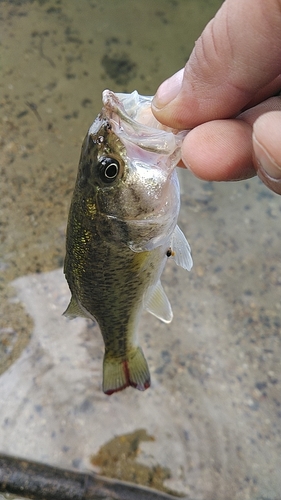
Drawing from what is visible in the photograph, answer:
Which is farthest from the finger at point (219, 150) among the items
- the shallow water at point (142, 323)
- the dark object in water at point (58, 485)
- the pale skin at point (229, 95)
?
the dark object in water at point (58, 485)

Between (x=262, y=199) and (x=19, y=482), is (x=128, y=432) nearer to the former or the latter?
(x=19, y=482)

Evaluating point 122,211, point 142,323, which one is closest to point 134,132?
point 122,211

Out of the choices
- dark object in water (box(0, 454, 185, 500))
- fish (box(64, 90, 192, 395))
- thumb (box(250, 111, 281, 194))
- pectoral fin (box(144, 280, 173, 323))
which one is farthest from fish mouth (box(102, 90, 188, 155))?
dark object in water (box(0, 454, 185, 500))

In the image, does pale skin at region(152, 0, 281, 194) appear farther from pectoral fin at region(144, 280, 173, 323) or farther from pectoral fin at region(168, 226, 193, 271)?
pectoral fin at region(144, 280, 173, 323)

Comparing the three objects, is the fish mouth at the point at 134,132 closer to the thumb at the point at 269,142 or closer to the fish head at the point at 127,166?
the fish head at the point at 127,166

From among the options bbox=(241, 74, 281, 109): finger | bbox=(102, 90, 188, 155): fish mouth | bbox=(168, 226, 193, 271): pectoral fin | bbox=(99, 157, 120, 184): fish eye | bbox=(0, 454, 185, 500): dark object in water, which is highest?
bbox=(241, 74, 281, 109): finger

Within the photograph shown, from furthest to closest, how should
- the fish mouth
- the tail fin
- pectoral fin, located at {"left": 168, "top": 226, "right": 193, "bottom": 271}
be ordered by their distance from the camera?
the tail fin
pectoral fin, located at {"left": 168, "top": 226, "right": 193, "bottom": 271}
the fish mouth

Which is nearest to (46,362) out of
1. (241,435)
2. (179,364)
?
(179,364)

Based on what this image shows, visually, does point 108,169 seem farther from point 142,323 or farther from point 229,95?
point 142,323
